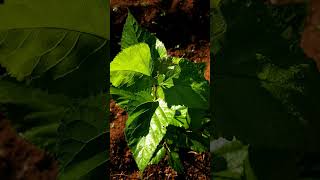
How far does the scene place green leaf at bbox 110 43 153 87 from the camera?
1.02 m

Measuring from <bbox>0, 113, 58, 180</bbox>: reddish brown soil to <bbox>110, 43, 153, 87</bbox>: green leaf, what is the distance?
0.37m


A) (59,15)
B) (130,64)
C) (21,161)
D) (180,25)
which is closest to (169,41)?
(180,25)

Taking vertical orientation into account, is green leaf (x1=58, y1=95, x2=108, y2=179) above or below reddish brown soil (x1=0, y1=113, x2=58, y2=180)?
above

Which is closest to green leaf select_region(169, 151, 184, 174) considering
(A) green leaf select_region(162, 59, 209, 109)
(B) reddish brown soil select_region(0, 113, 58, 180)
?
(A) green leaf select_region(162, 59, 209, 109)

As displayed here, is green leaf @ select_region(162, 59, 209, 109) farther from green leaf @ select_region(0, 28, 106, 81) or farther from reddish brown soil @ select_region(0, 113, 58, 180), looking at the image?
reddish brown soil @ select_region(0, 113, 58, 180)

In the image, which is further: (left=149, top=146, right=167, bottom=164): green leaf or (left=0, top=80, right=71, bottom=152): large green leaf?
(left=0, top=80, right=71, bottom=152): large green leaf

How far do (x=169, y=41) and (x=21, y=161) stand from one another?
1.77 ft

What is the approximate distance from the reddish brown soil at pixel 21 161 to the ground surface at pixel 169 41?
215 millimetres

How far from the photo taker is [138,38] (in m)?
1.07

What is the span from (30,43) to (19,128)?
0.23 m

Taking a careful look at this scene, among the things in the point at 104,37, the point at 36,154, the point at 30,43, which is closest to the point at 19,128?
the point at 36,154

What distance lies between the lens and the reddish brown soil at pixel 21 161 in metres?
1.22

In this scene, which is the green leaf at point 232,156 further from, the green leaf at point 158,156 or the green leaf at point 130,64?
the green leaf at point 130,64

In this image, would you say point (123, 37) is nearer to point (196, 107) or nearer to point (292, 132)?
point (196, 107)
